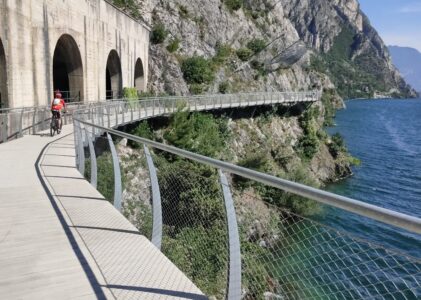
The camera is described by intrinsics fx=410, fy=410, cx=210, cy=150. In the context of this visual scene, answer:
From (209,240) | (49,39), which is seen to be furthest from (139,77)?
(209,240)

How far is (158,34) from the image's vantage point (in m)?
45.4

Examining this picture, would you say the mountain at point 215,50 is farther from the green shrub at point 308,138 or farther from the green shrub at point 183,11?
the green shrub at point 308,138

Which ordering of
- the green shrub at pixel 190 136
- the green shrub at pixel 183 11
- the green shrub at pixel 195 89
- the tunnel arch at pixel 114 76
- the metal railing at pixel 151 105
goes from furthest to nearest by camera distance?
the green shrub at pixel 183 11, the green shrub at pixel 195 89, the tunnel arch at pixel 114 76, the green shrub at pixel 190 136, the metal railing at pixel 151 105

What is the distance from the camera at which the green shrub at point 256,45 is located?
189 ft

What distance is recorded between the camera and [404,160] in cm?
4662

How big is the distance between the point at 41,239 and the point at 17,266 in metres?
0.75

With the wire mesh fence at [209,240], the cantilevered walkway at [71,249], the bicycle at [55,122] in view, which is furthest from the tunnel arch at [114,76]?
the cantilevered walkway at [71,249]

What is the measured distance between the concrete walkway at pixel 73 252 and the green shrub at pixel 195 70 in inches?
1516

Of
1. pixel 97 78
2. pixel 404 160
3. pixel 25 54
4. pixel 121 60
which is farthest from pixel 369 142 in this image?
pixel 25 54

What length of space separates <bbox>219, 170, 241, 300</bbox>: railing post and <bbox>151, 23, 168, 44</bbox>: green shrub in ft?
146

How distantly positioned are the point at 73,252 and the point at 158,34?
43392 millimetres

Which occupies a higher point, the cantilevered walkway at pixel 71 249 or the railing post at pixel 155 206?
the railing post at pixel 155 206

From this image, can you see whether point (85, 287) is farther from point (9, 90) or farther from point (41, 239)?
point (9, 90)

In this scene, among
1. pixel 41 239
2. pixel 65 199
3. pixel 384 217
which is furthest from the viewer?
pixel 65 199
